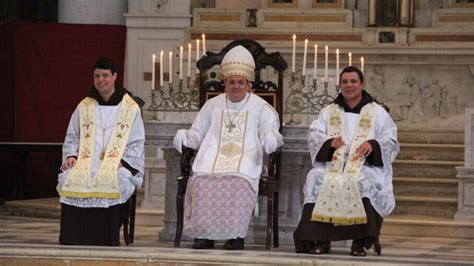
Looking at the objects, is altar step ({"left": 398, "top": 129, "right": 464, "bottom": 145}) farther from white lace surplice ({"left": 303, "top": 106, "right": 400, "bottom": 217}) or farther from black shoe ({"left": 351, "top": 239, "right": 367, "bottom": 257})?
black shoe ({"left": 351, "top": 239, "right": 367, "bottom": 257})

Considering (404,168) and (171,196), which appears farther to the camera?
(404,168)

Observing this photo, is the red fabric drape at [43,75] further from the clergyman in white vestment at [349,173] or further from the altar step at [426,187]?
the clergyman in white vestment at [349,173]

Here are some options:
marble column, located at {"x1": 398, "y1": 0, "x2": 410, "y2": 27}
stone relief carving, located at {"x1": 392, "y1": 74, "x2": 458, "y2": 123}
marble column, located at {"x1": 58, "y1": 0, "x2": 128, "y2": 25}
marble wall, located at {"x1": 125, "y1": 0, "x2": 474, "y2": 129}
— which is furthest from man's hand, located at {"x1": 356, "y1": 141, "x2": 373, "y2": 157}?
marble column, located at {"x1": 58, "y1": 0, "x2": 128, "y2": 25}

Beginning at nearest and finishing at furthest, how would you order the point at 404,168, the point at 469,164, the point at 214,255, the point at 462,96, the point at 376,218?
the point at 214,255, the point at 376,218, the point at 469,164, the point at 404,168, the point at 462,96

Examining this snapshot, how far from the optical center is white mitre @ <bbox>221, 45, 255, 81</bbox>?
35.4 ft

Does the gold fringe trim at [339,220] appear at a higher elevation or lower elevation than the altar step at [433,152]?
lower

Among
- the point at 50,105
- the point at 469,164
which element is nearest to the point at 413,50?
the point at 469,164

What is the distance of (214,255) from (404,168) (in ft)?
17.7

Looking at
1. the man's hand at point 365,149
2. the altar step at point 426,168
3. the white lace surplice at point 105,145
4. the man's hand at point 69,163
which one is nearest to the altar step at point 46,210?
the altar step at point 426,168

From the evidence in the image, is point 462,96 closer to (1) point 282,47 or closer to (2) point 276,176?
(1) point 282,47

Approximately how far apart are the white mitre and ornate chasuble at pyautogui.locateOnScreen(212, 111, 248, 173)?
11.3 inches

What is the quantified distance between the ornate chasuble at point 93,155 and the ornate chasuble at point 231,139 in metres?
0.65

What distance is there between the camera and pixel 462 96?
1619cm

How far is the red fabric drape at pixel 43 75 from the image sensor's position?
656 inches
